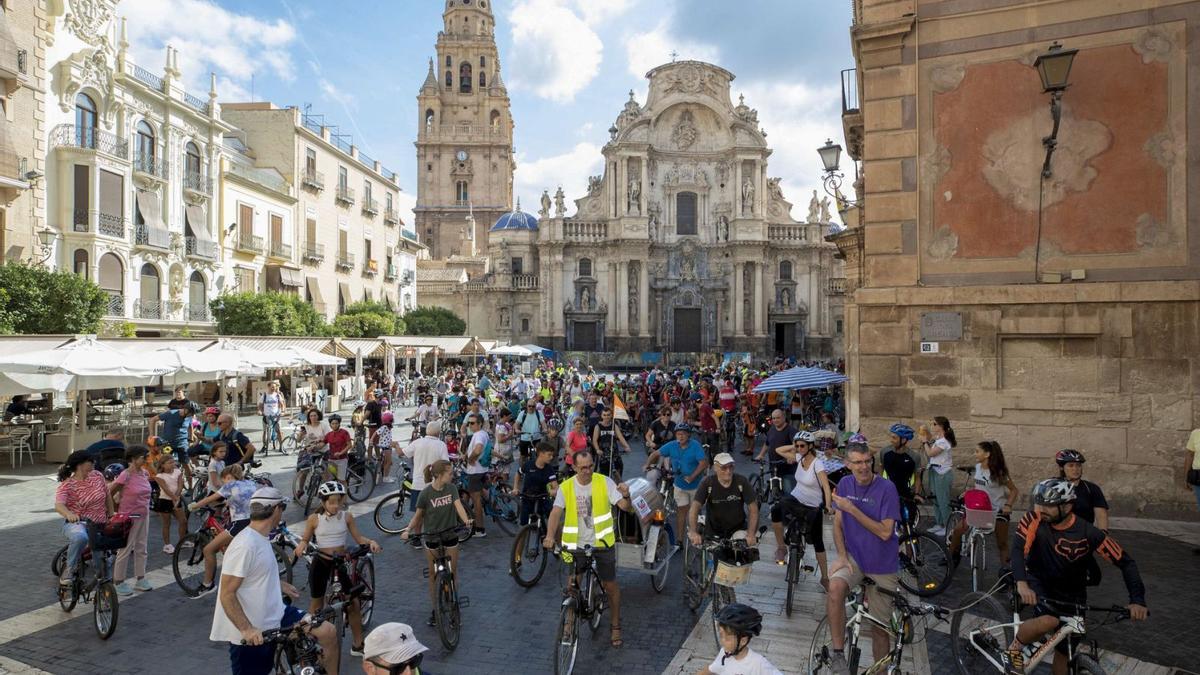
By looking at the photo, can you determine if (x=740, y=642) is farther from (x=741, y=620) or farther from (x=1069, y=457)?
(x=1069, y=457)

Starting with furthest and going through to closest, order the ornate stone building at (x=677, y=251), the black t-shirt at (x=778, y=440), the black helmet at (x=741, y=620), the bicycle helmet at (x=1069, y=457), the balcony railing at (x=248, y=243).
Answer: the ornate stone building at (x=677, y=251), the balcony railing at (x=248, y=243), the black t-shirt at (x=778, y=440), the bicycle helmet at (x=1069, y=457), the black helmet at (x=741, y=620)

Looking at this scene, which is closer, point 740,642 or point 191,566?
point 740,642

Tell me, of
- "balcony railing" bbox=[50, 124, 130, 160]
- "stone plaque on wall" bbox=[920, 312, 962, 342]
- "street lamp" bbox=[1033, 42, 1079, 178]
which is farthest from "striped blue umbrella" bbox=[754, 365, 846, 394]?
"balcony railing" bbox=[50, 124, 130, 160]

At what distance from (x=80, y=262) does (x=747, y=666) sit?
2710cm

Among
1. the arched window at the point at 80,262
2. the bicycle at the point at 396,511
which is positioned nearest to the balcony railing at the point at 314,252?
the arched window at the point at 80,262

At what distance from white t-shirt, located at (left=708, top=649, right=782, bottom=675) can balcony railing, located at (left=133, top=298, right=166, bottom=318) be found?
2778 centimetres

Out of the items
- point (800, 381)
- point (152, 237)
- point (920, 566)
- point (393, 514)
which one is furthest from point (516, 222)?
point (920, 566)

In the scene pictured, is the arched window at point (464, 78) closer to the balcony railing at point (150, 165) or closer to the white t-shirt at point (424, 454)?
the balcony railing at point (150, 165)

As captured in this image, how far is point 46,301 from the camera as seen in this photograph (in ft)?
61.6

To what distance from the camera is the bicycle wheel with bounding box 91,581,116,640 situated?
20.2 feet

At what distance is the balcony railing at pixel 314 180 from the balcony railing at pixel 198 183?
6.90 metres

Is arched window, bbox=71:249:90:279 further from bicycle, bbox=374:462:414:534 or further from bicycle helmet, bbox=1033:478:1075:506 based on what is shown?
bicycle helmet, bbox=1033:478:1075:506

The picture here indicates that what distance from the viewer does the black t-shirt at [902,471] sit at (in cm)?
777

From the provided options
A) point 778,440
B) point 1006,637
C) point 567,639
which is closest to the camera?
point 1006,637
